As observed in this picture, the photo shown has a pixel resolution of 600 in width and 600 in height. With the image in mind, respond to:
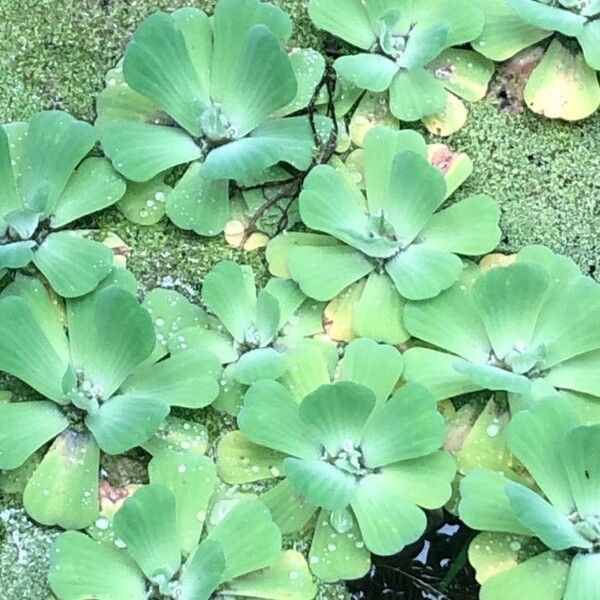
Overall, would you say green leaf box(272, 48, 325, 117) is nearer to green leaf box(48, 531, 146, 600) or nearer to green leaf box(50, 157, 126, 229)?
green leaf box(50, 157, 126, 229)

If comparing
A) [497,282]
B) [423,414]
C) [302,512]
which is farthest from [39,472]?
[497,282]

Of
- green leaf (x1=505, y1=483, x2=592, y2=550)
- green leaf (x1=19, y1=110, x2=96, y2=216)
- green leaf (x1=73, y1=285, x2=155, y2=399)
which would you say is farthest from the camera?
green leaf (x1=19, y1=110, x2=96, y2=216)

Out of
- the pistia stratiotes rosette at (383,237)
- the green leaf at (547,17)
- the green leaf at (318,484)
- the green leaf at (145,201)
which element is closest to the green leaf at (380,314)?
the pistia stratiotes rosette at (383,237)

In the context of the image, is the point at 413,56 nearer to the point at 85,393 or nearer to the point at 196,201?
the point at 196,201

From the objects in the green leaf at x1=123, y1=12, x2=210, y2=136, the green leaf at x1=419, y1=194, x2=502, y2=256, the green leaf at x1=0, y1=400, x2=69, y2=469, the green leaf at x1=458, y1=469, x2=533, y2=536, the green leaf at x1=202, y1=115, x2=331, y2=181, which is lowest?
the green leaf at x1=0, y1=400, x2=69, y2=469

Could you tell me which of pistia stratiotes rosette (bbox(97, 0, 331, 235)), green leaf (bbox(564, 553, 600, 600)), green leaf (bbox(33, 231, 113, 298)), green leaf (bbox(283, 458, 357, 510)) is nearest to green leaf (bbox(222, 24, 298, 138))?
pistia stratiotes rosette (bbox(97, 0, 331, 235))

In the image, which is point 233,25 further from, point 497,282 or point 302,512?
point 302,512

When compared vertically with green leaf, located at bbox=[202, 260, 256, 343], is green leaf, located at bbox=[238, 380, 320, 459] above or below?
below

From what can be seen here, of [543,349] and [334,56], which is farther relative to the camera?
[334,56]
